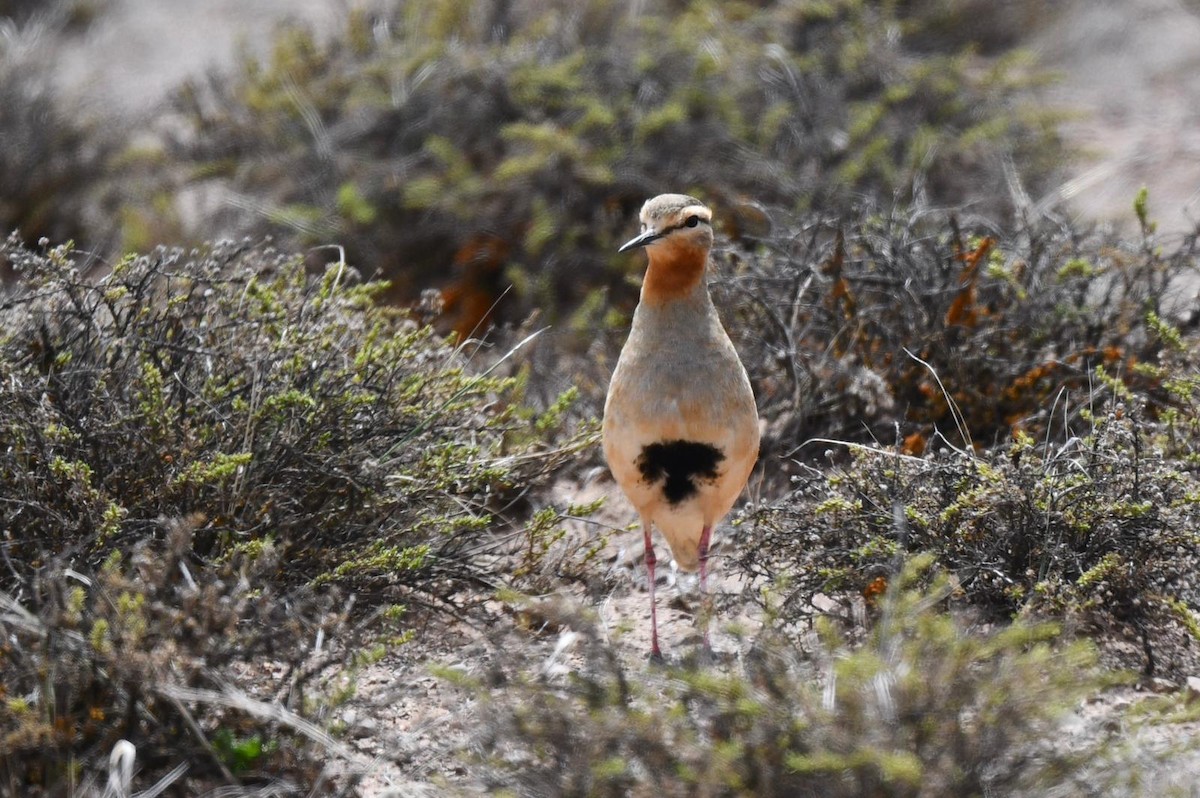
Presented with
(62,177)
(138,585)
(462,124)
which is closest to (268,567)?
(138,585)

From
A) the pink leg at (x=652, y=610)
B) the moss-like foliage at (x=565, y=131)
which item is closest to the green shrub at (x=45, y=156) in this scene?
the moss-like foliage at (x=565, y=131)

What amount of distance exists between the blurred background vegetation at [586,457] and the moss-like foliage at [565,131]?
3 cm

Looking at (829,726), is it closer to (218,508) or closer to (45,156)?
(218,508)

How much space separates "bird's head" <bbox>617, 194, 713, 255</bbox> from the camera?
3.97 metres

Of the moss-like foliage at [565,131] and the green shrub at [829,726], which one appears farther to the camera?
the moss-like foliage at [565,131]

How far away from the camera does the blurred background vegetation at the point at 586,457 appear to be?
3.10 metres

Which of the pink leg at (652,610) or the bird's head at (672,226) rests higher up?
the bird's head at (672,226)

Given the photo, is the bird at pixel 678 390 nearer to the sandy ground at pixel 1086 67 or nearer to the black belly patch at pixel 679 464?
the black belly patch at pixel 679 464

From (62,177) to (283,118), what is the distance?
1.57m

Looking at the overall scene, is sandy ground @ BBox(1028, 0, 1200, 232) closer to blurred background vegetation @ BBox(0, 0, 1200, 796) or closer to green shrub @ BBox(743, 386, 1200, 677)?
blurred background vegetation @ BBox(0, 0, 1200, 796)

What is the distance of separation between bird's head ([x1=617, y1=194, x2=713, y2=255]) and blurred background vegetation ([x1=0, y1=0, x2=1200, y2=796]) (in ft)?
2.60

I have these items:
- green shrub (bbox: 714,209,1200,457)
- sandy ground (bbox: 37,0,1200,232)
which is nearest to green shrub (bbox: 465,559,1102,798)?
green shrub (bbox: 714,209,1200,457)

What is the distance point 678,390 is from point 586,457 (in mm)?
1422

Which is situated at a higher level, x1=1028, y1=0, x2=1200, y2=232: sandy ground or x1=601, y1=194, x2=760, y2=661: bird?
x1=601, y1=194, x2=760, y2=661: bird
